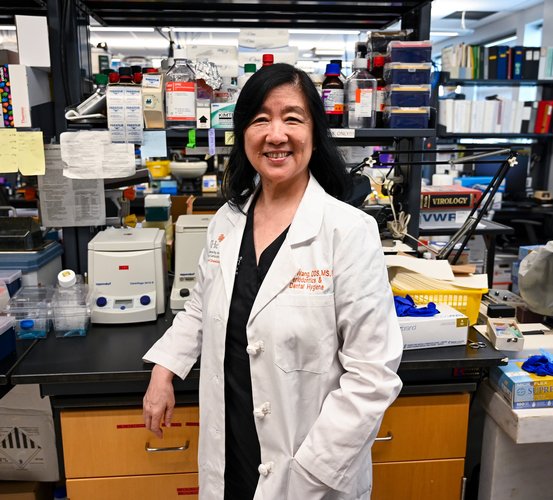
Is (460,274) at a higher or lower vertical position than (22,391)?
higher

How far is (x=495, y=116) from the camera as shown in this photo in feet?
15.9

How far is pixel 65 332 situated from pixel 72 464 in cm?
39

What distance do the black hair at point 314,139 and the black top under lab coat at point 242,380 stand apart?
182 mm

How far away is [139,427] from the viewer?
1551mm

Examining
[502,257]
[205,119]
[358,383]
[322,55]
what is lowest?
[502,257]

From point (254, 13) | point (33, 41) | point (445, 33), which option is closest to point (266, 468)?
point (33, 41)

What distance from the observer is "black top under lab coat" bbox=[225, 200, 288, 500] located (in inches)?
48.1

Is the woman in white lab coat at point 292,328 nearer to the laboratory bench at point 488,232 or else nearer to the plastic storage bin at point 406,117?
the plastic storage bin at point 406,117

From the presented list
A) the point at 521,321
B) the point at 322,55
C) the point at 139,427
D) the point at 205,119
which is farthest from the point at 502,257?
the point at 322,55

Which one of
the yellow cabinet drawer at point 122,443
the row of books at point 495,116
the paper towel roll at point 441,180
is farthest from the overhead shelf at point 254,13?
the row of books at point 495,116

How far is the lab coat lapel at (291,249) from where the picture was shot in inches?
45.6

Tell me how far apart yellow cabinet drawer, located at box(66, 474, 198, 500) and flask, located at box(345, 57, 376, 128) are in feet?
4.23

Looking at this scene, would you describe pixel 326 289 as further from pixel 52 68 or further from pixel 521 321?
pixel 52 68

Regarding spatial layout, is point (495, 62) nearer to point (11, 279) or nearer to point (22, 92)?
point (22, 92)
